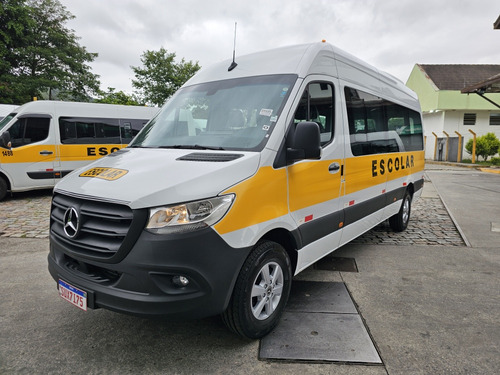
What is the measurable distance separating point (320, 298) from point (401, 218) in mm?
3242

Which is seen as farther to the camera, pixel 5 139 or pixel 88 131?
pixel 88 131

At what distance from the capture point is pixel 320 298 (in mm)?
3514

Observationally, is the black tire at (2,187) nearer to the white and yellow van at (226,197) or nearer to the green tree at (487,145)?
the white and yellow van at (226,197)

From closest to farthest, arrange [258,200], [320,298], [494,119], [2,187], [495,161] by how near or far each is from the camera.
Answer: [258,200]
[320,298]
[2,187]
[495,161]
[494,119]

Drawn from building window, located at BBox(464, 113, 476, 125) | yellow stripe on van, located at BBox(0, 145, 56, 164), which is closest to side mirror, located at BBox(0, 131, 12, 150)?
yellow stripe on van, located at BBox(0, 145, 56, 164)

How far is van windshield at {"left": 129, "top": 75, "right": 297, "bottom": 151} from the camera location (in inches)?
112

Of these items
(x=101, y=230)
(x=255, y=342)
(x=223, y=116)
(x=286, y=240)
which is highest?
(x=223, y=116)

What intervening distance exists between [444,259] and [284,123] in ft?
11.2

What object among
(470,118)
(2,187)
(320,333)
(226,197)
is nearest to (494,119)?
(470,118)

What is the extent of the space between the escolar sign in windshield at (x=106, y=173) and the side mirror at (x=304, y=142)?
1.26 m

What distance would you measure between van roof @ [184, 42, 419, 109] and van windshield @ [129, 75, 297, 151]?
0.10 meters

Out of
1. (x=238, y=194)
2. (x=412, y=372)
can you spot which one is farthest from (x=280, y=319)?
(x=238, y=194)

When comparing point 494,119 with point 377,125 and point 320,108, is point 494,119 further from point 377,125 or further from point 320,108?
point 320,108

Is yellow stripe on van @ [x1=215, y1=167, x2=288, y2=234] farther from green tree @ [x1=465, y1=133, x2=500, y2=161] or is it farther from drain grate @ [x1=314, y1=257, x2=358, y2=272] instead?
green tree @ [x1=465, y1=133, x2=500, y2=161]
